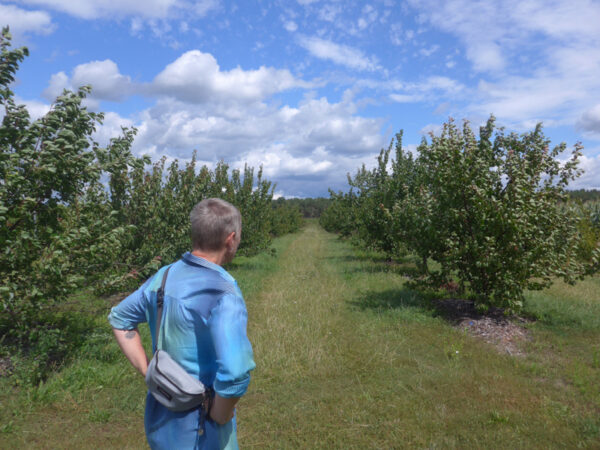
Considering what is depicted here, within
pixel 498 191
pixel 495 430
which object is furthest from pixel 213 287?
pixel 498 191

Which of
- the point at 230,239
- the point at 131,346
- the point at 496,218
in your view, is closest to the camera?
the point at 230,239

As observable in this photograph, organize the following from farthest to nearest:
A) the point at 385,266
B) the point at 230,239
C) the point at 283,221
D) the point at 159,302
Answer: the point at 283,221, the point at 385,266, the point at 230,239, the point at 159,302

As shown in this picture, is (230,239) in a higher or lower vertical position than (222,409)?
higher

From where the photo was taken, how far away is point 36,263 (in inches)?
218

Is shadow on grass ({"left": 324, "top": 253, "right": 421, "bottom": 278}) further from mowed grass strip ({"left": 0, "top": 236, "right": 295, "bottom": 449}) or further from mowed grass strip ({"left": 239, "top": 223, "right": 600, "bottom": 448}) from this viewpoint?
mowed grass strip ({"left": 0, "top": 236, "right": 295, "bottom": 449})

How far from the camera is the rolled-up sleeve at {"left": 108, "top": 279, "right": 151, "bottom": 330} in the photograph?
7.79ft

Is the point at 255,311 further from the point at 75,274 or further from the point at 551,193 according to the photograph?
the point at 551,193

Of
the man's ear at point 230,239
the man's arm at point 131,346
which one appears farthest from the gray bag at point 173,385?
the man's ear at point 230,239

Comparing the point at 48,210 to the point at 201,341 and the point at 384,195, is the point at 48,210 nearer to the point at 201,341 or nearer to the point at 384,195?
the point at 201,341

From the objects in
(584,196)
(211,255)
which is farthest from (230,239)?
(584,196)

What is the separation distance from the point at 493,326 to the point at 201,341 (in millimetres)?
7686

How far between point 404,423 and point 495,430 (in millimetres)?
1024

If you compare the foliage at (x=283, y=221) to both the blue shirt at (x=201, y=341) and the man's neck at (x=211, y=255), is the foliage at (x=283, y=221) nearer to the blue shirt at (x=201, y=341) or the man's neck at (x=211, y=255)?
the man's neck at (x=211, y=255)

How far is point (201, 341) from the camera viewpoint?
6.89ft
